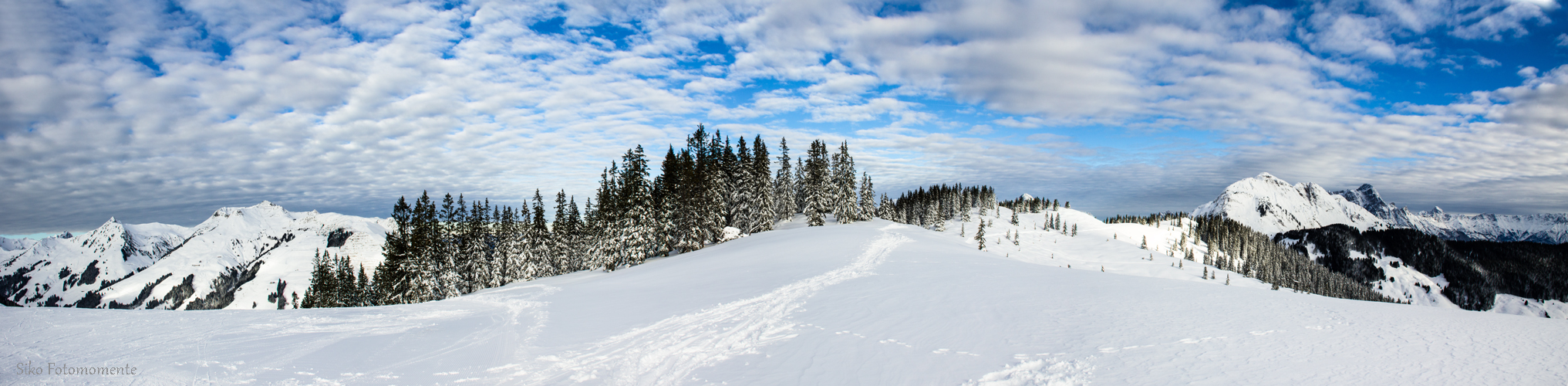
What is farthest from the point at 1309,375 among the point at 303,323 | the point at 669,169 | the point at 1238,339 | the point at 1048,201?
the point at 1048,201

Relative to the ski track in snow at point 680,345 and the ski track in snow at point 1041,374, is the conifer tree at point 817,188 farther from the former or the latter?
the ski track in snow at point 1041,374

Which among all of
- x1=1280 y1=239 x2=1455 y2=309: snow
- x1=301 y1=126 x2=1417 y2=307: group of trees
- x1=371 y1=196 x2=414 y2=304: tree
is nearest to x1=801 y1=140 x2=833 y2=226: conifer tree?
x1=301 y1=126 x2=1417 y2=307: group of trees

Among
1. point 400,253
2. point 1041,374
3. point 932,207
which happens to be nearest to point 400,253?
point 400,253

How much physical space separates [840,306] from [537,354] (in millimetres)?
8389

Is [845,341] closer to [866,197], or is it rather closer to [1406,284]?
[866,197]

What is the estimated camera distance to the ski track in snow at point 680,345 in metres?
10.0

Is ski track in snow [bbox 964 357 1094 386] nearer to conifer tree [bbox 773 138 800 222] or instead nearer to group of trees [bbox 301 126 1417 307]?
group of trees [bbox 301 126 1417 307]

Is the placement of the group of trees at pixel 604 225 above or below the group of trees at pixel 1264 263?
above

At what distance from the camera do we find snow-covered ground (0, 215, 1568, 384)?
28.9 feet

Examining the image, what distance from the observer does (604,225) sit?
1865 inches

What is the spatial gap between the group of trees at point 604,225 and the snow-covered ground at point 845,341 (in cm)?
2603

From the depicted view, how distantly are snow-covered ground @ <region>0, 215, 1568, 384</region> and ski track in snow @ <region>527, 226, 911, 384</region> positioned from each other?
7cm

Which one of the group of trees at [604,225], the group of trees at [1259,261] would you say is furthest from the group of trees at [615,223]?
the group of trees at [1259,261]

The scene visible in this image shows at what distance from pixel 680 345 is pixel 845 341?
12.1 feet
